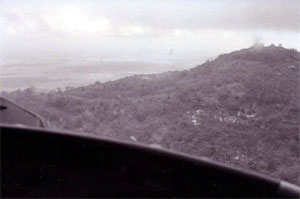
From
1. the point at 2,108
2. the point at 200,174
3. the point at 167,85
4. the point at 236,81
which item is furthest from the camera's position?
the point at 167,85

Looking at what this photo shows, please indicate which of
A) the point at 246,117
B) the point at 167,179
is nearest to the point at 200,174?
the point at 167,179

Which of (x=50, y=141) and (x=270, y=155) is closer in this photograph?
(x=50, y=141)

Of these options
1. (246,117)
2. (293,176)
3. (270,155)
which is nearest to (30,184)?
(293,176)

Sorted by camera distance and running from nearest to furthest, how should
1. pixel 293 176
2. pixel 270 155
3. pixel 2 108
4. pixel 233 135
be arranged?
pixel 2 108
pixel 293 176
pixel 270 155
pixel 233 135

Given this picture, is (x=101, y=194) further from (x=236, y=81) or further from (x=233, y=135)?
(x=236, y=81)

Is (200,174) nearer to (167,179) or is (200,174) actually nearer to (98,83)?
(167,179)

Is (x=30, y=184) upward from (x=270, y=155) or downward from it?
upward
